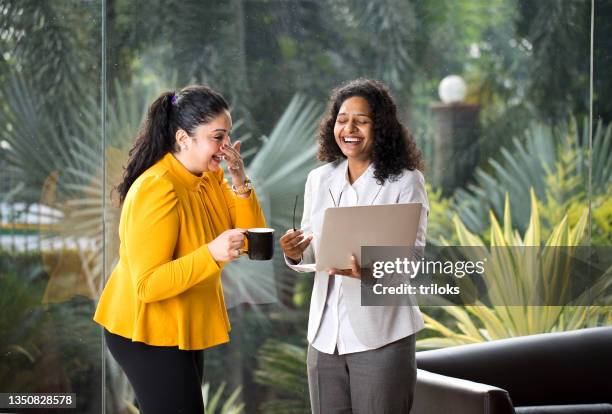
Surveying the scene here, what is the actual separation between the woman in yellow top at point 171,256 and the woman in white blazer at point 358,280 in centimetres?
34

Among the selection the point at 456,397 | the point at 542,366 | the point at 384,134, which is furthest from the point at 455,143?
the point at 456,397

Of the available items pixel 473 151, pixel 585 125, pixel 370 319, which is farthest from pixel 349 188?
pixel 585 125

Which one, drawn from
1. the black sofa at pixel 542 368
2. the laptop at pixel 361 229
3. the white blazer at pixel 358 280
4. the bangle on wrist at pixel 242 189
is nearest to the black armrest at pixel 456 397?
the black sofa at pixel 542 368

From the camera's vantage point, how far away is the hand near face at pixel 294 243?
2.64 metres

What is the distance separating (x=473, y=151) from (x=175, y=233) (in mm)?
2312

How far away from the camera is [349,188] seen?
107 inches

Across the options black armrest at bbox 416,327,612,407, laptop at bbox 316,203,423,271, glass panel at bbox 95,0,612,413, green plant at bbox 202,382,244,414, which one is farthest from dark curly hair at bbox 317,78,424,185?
green plant at bbox 202,382,244,414

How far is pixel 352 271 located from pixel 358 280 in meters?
0.04

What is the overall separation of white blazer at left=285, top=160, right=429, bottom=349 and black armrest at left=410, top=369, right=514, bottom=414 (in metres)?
0.36

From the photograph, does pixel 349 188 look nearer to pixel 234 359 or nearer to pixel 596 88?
pixel 234 359

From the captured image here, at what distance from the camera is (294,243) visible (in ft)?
8.69

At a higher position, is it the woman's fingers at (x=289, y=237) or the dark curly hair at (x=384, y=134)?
the dark curly hair at (x=384, y=134)

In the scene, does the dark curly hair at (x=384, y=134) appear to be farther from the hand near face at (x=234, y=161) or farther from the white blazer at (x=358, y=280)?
the hand near face at (x=234, y=161)

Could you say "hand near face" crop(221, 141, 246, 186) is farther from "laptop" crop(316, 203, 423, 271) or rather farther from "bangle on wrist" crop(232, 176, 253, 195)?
"laptop" crop(316, 203, 423, 271)
